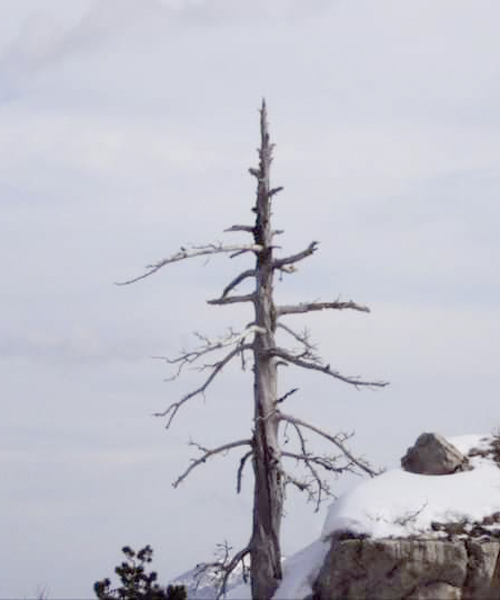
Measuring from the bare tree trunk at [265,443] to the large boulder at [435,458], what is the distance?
9.62 feet

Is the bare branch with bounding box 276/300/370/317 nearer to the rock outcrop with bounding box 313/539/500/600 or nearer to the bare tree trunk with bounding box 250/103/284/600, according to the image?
the bare tree trunk with bounding box 250/103/284/600

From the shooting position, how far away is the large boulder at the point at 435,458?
29000 millimetres

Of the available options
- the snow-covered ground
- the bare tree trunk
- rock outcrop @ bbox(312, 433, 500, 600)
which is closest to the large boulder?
the snow-covered ground

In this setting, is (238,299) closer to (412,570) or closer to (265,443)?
(265,443)

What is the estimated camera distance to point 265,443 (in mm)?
30891

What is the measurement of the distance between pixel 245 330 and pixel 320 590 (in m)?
5.85

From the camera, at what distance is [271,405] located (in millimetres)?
31078

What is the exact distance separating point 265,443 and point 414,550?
5230mm

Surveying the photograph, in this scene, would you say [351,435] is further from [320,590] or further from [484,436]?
[320,590]

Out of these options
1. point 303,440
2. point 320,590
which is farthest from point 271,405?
point 320,590

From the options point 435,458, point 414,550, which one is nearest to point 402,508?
point 414,550

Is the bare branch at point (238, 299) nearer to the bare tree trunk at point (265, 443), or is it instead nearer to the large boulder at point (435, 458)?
the bare tree trunk at point (265, 443)

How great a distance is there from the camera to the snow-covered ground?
2722cm

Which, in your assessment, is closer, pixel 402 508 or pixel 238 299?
pixel 402 508
